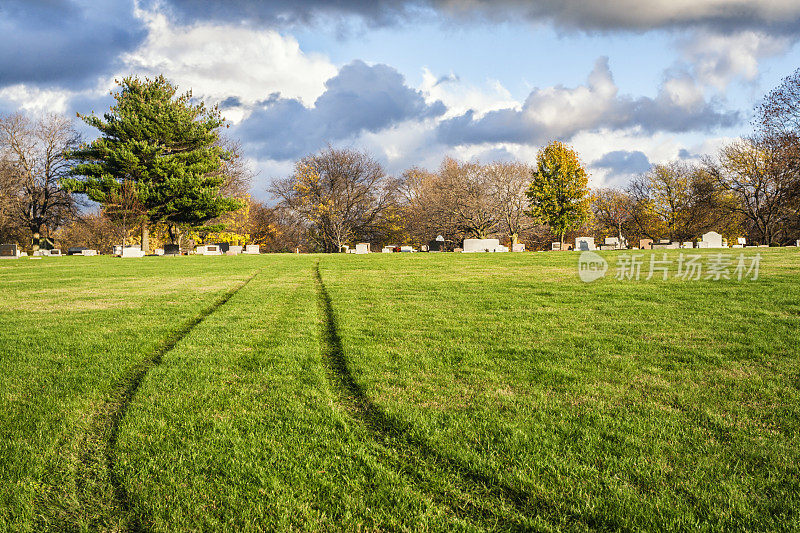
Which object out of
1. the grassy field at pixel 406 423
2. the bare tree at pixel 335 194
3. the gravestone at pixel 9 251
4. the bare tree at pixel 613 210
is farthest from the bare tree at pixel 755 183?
the gravestone at pixel 9 251

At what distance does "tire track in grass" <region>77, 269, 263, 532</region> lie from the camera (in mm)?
2510

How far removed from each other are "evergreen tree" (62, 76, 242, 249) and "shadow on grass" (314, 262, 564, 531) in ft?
118

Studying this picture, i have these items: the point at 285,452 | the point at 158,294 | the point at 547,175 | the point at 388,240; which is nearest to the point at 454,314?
the point at 285,452

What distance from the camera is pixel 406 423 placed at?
11.6ft

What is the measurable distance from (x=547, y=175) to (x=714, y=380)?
141ft

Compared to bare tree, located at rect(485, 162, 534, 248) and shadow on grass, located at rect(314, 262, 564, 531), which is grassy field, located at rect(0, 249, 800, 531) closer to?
shadow on grass, located at rect(314, 262, 564, 531)

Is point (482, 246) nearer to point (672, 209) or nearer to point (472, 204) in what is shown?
point (472, 204)

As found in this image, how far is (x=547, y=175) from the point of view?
44375 mm

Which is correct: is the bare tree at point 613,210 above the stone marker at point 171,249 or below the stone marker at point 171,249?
above

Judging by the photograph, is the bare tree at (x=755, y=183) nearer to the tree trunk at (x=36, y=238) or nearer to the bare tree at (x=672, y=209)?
the bare tree at (x=672, y=209)

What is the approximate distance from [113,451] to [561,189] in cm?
4531

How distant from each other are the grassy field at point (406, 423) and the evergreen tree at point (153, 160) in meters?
31.3

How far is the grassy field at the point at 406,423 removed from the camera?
2492 millimetres

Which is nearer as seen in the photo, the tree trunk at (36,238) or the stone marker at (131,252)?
the stone marker at (131,252)
